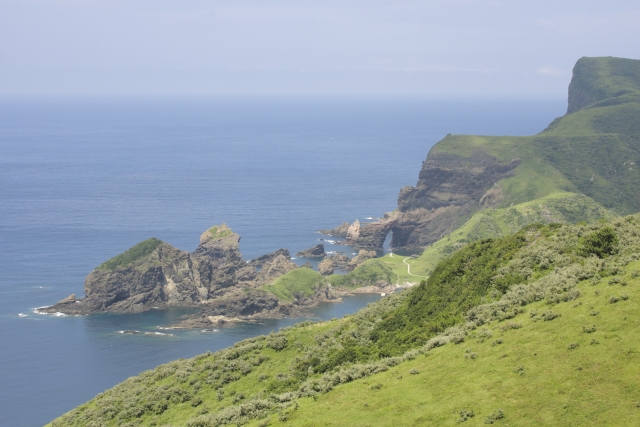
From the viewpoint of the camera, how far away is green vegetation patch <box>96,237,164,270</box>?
147m

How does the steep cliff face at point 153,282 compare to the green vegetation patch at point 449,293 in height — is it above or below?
below

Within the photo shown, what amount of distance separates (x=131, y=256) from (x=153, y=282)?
7.20 metres

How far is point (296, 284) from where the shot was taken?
151125mm

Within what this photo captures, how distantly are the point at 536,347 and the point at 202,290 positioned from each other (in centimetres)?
12151

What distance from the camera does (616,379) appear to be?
28031mm

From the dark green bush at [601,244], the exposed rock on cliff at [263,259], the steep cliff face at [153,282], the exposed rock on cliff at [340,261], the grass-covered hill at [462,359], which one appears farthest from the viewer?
the exposed rock on cliff at [340,261]

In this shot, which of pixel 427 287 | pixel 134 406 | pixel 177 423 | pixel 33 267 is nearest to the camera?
pixel 177 423

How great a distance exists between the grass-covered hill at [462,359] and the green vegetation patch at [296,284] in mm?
88112

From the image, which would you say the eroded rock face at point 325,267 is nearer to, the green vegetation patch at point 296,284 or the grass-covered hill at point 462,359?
the green vegetation patch at point 296,284

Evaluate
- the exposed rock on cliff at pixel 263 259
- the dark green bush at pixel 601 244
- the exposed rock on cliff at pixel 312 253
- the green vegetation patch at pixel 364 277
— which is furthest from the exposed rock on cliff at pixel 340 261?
the dark green bush at pixel 601 244

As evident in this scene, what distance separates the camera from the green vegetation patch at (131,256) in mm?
146875

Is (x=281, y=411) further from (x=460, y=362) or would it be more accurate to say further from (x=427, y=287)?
(x=427, y=287)

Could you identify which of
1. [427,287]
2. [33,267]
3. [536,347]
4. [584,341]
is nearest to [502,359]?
[536,347]

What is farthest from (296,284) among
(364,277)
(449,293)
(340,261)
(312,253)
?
(449,293)
